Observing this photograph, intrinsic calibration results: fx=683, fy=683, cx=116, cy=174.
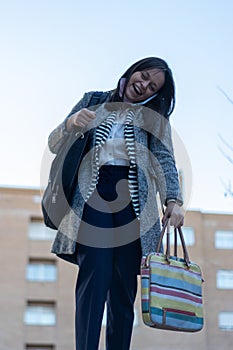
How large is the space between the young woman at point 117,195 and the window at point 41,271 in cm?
3304

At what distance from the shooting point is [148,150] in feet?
9.68

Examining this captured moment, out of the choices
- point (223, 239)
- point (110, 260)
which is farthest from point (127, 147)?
point (223, 239)

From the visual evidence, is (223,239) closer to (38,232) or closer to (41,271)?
(38,232)

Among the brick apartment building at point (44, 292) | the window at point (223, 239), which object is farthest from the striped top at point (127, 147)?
the window at point (223, 239)

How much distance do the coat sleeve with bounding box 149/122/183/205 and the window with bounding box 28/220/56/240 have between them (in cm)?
3318

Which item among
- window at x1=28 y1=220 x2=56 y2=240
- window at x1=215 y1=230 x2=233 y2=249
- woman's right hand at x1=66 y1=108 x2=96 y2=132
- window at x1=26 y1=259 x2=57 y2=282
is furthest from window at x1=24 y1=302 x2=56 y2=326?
woman's right hand at x1=66 y1=108 x2=96 y2=132

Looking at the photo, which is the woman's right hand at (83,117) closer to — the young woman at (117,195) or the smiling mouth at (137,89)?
the young woman at (117,195)

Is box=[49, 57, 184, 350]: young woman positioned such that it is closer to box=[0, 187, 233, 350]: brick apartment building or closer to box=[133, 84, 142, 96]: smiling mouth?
box=[133, 84, 142, 96]: smiling mouth

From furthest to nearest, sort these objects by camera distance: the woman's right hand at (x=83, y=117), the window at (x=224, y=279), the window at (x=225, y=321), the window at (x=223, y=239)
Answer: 1. the window at (x=223, y=239)
2. the window at (x=224, y=279)
3. the window at (x=225, y=321)
4. the woman's right hand at (x=83, y=117)

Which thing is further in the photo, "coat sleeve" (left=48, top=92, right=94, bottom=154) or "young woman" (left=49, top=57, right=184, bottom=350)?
"coat sleeve" (left=48, top=92, right=94, bottom=154)

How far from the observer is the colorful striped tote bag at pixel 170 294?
2531mm

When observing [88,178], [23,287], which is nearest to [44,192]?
[88,178]

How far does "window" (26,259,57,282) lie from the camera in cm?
3538

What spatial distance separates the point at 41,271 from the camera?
35531 mm
